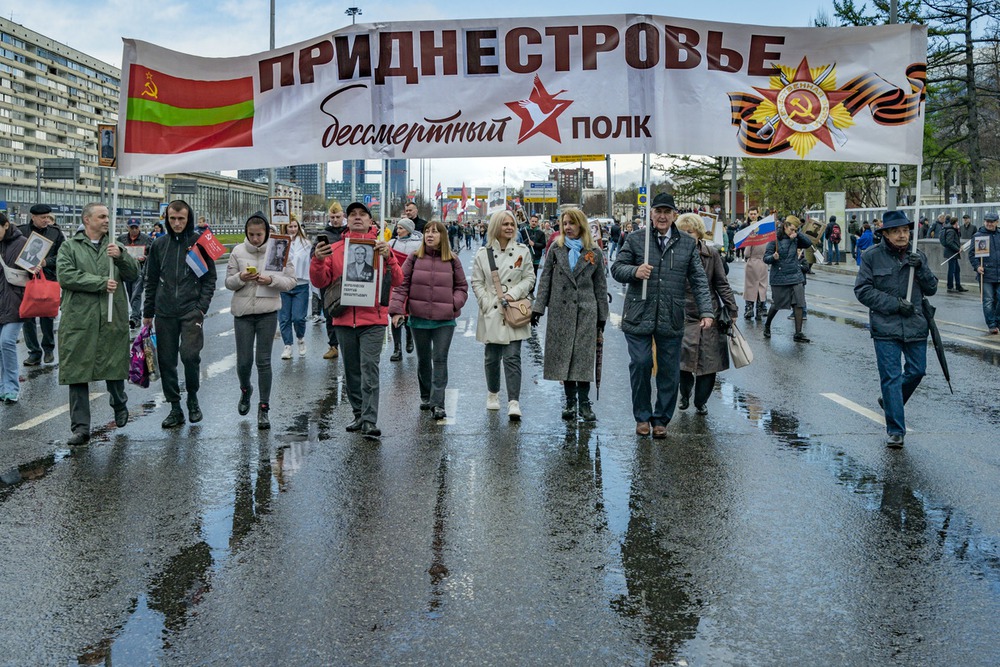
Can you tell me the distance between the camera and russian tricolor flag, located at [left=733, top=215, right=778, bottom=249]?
16188 mm

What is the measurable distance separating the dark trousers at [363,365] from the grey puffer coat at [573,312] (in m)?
1.42

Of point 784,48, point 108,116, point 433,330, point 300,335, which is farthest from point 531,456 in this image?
point 108,116

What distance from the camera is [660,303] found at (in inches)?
317

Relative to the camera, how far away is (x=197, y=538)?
5551 millimetres

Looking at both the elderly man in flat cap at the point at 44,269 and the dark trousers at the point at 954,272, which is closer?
the elderly man in flat cap at the point at 44,269

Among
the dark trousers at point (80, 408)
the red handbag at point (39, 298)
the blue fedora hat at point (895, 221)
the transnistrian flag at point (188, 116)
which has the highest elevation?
the transnistrian flag at point (188, 116)

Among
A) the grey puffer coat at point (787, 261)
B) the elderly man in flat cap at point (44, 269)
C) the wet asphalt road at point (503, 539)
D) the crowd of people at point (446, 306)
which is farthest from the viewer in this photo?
the grey puffer coat at point (787, 261)

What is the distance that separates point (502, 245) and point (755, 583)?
4979mm

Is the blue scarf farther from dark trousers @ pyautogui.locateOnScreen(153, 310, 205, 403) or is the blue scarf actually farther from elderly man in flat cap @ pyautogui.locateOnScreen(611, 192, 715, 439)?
dark trousers @ pyautogui.locateOnScreen(153, 310, 205, 403)

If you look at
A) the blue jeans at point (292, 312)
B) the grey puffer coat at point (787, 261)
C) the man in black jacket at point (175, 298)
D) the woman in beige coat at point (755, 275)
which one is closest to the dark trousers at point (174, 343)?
the man in black jacket at point (175, 298)

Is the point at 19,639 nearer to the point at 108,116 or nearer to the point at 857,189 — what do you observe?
the point at 857,189

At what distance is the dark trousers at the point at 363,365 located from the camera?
8.31 meters

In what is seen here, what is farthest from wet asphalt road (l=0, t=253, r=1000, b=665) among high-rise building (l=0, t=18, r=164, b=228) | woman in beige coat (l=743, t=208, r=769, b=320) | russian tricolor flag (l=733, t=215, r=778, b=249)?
high-rise building (l=0, t=18, r=164, b=228)

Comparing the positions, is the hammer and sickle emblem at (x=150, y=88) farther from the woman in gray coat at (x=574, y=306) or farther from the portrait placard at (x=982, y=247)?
the portrait placard at (x=982, y=247)
